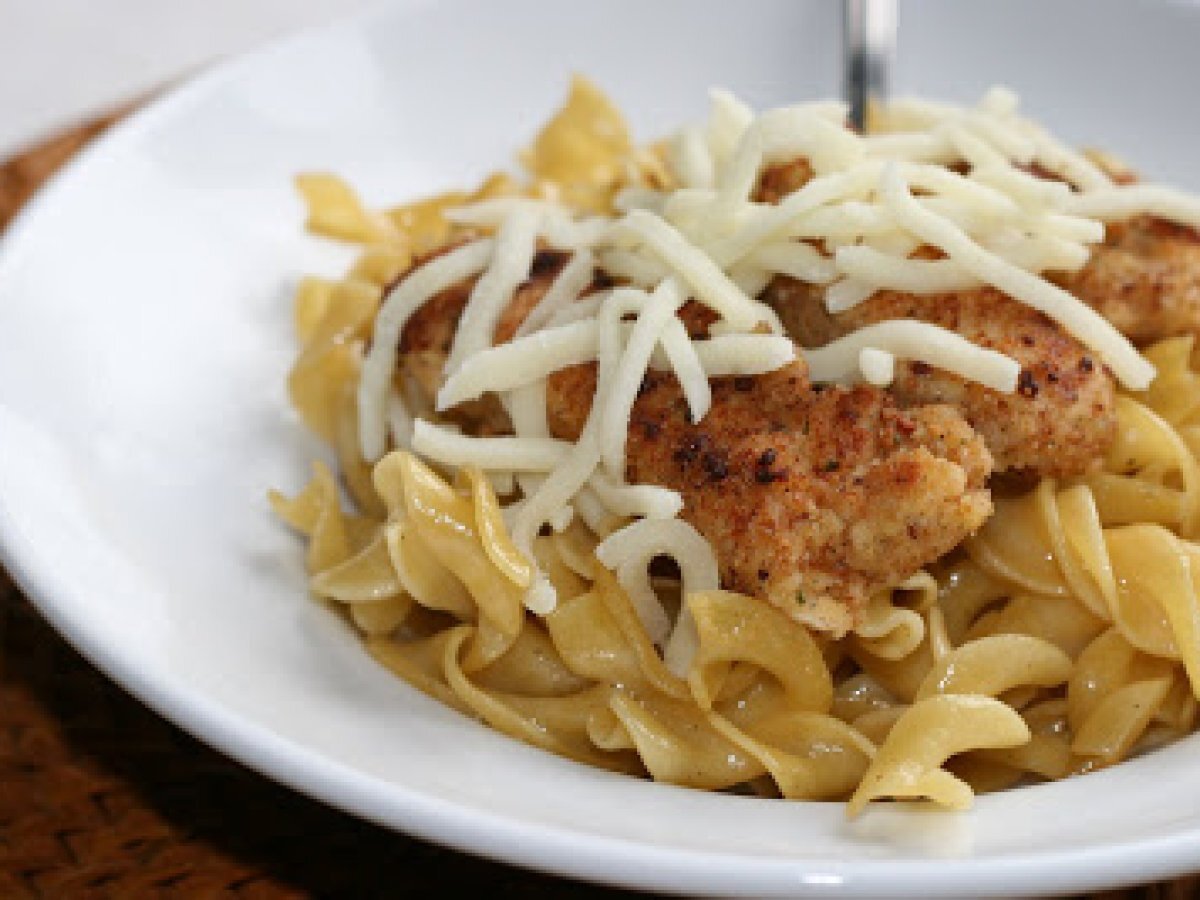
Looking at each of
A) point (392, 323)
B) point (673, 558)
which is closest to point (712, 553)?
point (673, 558)

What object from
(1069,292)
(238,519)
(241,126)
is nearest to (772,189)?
(1069,292)

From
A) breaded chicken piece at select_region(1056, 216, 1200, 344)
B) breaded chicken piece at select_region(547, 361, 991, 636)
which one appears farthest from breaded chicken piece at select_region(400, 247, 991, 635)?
breaded chicken piece at select_region(1056, 216, 1200, 344)

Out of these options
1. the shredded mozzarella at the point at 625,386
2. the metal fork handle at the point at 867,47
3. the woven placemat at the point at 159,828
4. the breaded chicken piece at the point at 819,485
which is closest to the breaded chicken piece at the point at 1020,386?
the breaded chicken piece at the point at 819,485

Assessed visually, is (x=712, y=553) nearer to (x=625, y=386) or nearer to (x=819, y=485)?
(x=819, y=485)

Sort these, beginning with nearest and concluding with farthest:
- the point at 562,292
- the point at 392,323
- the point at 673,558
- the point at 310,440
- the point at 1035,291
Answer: the point at 673,558
the point at 1035,291
the point at 562,292
the point at 392,323
the point at 310,440

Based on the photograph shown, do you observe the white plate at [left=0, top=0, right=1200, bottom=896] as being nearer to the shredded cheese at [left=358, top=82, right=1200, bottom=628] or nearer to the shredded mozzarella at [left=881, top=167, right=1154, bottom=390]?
the shredded cheese at [left=358, top=82, right=1200, bottom=628]

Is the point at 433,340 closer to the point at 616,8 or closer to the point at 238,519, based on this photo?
the point at 238,519
